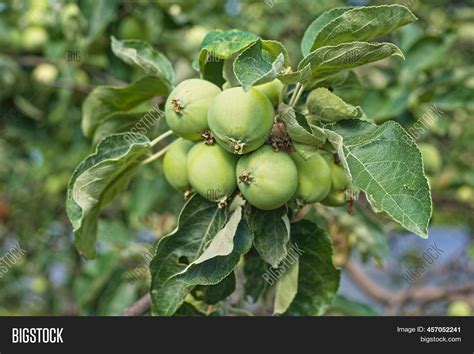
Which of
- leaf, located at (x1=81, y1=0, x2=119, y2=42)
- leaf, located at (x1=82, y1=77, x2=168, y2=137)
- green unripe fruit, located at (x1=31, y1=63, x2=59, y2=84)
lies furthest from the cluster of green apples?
green unripe fruit, located at (x1=31, y1=63, x2=59, y2=84)

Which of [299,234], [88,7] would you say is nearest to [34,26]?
[88,7]

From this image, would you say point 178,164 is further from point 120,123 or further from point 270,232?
point 120,123

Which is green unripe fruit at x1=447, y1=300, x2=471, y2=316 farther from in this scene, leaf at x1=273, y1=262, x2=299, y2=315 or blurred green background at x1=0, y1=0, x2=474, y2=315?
leaf at x1=273, y1=262, x2=299, y2=315

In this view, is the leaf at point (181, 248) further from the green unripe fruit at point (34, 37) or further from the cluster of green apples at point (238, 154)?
the green unripe fruit at point (34, 37)

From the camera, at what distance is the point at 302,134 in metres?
0.97

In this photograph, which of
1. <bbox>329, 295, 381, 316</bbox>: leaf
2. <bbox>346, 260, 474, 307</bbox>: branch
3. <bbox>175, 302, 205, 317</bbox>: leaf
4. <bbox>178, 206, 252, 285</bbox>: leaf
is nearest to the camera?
<bbox>178, 206, 252, 285</bbox>: leaf

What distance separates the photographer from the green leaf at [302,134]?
0.98 metres

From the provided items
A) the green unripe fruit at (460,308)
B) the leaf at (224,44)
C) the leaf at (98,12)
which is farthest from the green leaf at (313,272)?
the green unripe fruit at (460,308)

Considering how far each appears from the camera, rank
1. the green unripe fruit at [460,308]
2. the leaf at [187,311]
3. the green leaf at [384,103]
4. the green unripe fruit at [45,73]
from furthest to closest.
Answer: the green unripe fruit at [460,308] < the green unripe fruit at [45,73] < the green leaf at [384,103] < the leaf at [187,311]

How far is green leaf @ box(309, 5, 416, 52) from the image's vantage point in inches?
38.8

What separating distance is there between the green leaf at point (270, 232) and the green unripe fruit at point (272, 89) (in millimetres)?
197

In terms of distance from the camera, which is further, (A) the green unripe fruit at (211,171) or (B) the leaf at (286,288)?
(B) the leaf at (286,288)

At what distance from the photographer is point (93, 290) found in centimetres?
196

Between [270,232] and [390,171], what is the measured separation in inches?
9.9
